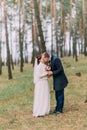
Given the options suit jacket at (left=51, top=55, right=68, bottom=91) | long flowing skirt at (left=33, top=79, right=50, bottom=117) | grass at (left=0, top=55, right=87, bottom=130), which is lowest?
grass at (left=0, top=55, right=87, bottom=130)

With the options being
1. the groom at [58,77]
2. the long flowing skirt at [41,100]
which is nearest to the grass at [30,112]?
the long flowing skirt at [41,100]

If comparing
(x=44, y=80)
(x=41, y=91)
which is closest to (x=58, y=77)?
(x=44, y=80)

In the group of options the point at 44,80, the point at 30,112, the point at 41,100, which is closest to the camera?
the point at 41,100

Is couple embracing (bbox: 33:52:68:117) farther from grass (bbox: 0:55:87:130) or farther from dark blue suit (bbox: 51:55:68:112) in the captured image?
grass (bbox: 0:55:87:130)

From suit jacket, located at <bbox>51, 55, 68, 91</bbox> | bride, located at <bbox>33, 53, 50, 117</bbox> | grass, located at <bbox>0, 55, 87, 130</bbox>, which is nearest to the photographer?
grass, located at <bbox>0, 55, 87, 130</bbox>

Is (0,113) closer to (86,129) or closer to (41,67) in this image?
(41,67)

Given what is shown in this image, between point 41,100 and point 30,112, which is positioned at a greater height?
point 41,100

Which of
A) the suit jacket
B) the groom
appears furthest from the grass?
the suit jacket

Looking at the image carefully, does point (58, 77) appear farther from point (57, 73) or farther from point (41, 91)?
point (41, 91)

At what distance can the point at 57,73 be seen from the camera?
508 inches

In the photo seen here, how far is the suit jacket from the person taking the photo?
42.3ft

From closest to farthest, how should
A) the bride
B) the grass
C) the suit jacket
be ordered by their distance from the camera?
the grass → the bride → the suit jacket

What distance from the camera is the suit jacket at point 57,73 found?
12891 mm

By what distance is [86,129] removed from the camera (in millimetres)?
10758
